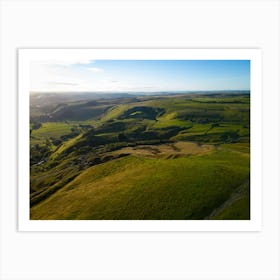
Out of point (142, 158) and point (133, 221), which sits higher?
point (142, 158)

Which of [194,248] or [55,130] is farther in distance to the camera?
[55,130]

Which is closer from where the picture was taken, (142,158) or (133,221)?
(133,221)

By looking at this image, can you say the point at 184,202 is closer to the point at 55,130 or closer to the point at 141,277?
the point at 141,277
